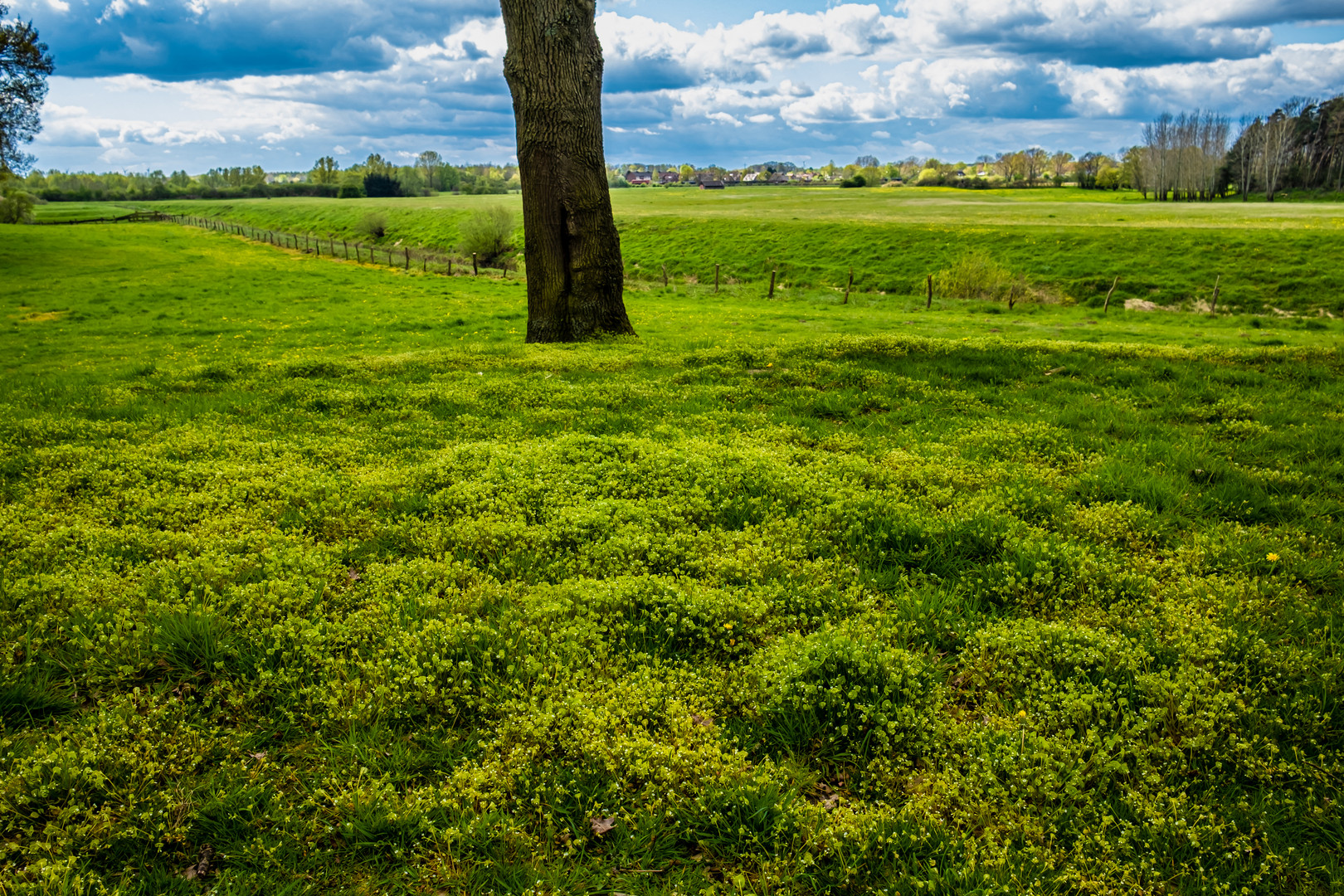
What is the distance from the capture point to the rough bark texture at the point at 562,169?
50.1 ft

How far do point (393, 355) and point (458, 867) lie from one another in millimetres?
14001

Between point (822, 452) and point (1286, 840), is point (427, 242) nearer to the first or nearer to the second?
point (822, 452)

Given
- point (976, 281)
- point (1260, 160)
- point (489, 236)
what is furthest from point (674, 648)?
point (1260, 160)

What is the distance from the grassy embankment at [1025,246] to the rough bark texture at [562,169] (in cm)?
4336

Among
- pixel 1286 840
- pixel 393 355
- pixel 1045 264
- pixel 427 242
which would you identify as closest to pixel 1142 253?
pixel 1045 264

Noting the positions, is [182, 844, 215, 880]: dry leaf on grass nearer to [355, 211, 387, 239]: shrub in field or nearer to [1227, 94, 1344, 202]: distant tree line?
[355, 211, 387, 239]: shrub in field

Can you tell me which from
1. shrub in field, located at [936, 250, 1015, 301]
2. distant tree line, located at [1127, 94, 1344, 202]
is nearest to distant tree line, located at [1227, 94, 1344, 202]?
distant tree line, located at [1127, 94, 1344, 202]

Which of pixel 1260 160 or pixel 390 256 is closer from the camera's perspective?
pixel 390 256

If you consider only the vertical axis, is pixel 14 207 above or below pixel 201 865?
above

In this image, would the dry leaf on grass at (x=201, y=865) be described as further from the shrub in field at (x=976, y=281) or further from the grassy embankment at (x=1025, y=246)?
the grassy embankment at (x=1025, y=246)

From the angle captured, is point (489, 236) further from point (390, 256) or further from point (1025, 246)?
point (1025, 246)

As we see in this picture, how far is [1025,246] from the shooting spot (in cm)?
6419

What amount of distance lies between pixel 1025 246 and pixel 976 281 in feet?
65.0

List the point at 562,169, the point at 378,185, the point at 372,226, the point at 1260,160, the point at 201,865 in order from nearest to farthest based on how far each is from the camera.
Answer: the point at 201,865 → the point at 562,169 → the point at 372,226 → the point at 1260,160 → the point at 378,185
